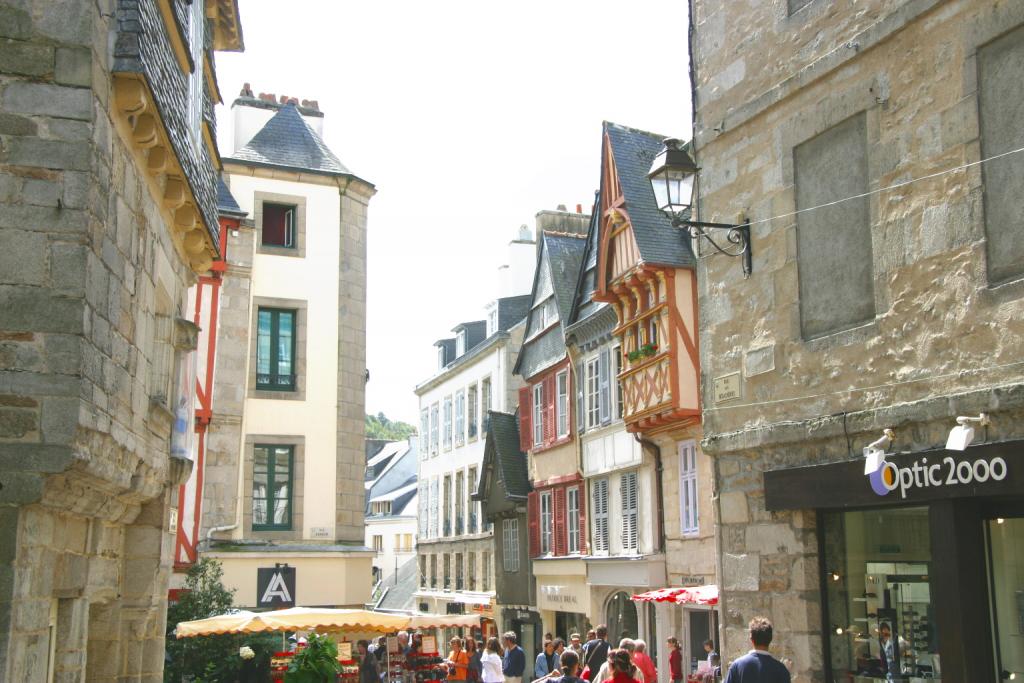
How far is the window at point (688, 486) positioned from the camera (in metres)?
19.3

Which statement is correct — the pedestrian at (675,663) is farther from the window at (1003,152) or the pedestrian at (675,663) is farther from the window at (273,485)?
the window at (1003,152)

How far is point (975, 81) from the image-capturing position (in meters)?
7.03

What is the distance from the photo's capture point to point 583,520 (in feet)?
79.0

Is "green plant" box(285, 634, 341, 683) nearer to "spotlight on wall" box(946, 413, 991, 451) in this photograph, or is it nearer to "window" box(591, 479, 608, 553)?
"spotlight on wall" box(946, 413, 991, 451)

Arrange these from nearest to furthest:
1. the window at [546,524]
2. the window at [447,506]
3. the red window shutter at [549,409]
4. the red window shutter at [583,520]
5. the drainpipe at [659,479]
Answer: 1. the drainpipe at [659,479]
2. the red window shutter at [583,520]
3. the red window shutter at [549,409]
4. the window at [546,524]
5. the window at [447,506]

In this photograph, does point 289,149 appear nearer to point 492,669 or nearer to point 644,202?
point 644,202

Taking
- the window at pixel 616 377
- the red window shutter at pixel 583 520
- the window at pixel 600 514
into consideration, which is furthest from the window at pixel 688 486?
the red window shutter at pixel 583 520

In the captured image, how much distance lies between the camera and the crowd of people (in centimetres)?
647

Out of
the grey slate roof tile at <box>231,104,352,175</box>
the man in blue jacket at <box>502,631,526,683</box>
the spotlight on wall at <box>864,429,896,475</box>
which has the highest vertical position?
the grey slate roof tile at <box>231,104,352,175</box>

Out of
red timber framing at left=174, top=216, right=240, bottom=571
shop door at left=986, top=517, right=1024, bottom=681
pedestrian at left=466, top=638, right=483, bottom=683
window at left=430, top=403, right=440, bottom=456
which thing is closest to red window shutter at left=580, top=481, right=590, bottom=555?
pedestrian at left=466, top=638, right=483, bottom=683

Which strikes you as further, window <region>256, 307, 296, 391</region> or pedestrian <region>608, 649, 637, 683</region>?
window <region>256, 307, 296, 391</region>

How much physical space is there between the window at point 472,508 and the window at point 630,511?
37.6ft

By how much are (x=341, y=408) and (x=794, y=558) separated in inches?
541

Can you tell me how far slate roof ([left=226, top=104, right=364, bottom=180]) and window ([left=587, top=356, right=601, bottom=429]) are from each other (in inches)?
239
